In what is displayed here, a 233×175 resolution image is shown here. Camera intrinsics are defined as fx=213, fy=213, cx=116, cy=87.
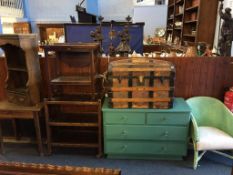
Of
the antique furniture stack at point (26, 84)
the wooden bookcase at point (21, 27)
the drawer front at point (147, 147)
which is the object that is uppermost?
the wooden bookcase at point (21, 27)

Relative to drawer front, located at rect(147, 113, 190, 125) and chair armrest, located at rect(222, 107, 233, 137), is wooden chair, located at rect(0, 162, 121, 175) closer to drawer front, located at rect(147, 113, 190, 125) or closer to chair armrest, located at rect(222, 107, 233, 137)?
drawer front, located at rect(147, 113, 190, 125)

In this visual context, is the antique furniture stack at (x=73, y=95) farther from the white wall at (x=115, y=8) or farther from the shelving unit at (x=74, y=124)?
the white wall at (x=115, y=8)

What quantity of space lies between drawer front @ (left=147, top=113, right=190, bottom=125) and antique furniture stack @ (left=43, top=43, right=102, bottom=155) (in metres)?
0.55

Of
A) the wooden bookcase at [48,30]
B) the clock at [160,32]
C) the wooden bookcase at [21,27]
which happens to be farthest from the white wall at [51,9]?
the clock at [160,32]

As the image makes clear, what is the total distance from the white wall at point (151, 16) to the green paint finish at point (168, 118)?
5242 millimetres

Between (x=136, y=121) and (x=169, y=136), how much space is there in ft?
1.25

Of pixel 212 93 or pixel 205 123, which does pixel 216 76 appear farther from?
pixel 205 123

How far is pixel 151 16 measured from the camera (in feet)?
22.8

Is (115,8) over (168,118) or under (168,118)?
over

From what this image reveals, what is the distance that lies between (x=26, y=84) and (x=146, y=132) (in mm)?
1424

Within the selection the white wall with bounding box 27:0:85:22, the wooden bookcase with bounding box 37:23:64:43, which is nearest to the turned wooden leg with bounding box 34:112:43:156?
the wooden bookcase with bounding box 37:23:64:43

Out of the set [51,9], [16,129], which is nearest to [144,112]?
[16,129]

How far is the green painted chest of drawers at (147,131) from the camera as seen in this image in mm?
2176

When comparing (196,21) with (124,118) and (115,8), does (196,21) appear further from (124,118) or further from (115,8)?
(115,8)
